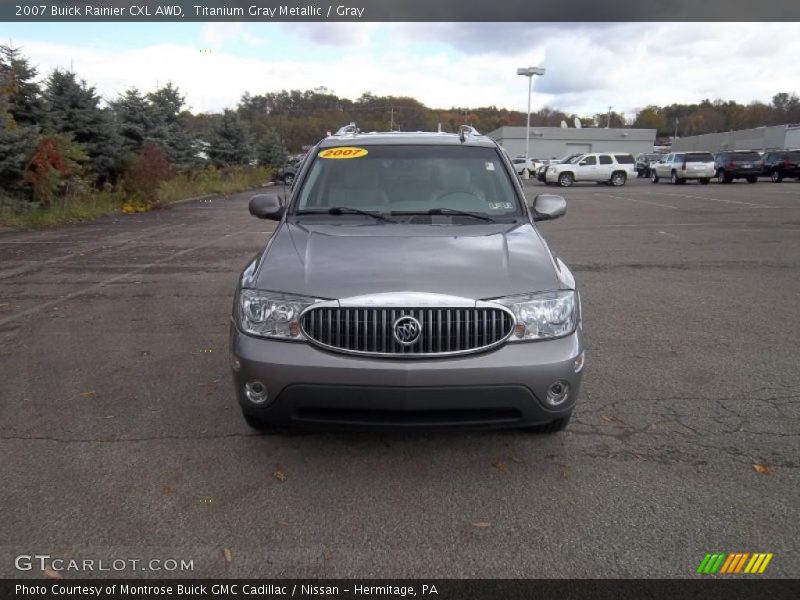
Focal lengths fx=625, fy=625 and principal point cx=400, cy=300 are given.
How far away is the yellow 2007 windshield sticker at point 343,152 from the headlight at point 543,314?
218 cm

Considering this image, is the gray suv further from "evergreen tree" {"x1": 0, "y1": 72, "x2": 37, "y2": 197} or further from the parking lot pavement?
"evergreen tree" {"x1": 0, "y1": 72, "x2": 37, "y2": 197}

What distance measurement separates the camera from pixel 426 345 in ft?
10.3

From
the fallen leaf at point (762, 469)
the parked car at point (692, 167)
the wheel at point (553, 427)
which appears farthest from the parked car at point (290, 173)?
the parked car at point (692, 167)

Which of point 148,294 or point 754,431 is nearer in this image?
point 754,431

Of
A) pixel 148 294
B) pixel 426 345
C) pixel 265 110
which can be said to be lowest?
pixel 148 294

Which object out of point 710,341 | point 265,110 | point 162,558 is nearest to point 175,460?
point 162,558

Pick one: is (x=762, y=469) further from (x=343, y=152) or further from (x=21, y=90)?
(x=21, y=90)

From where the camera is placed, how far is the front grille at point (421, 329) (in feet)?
10.3

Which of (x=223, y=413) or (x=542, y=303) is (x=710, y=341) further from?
(x=223, y=413)

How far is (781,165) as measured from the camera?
116 feet

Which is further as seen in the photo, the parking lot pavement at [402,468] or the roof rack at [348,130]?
the roof rack at [348,130]

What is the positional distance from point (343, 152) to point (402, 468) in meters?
2.57

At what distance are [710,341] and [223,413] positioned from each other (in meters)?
4.39
